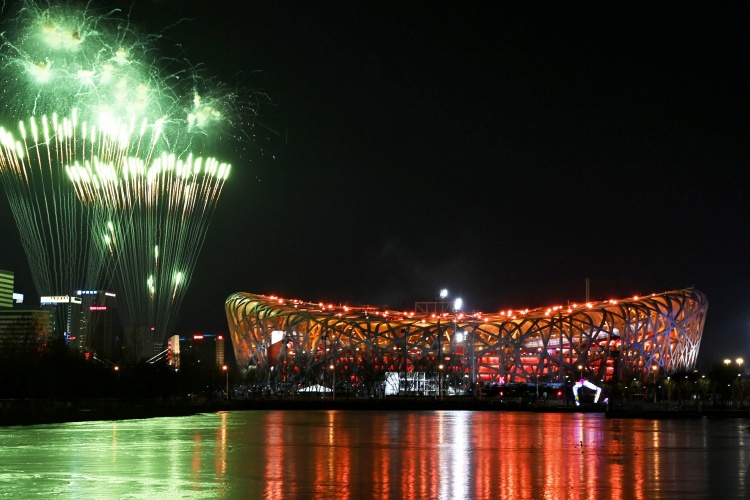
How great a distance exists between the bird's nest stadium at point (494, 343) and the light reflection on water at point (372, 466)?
83940 millimetres

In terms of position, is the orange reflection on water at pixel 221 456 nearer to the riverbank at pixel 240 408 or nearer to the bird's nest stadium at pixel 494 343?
the riverbank at pixel 240 408

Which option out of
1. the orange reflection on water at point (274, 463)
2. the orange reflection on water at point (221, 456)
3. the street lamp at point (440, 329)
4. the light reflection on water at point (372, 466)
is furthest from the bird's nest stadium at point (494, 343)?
the light reflection on water at point (372, 466)

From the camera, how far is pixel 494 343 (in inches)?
4978

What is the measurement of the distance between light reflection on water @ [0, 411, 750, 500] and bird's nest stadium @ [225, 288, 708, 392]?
83940 mm

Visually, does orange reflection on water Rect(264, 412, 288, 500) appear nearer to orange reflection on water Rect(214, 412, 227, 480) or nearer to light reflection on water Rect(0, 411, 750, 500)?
light reflection on water Rect(0, 411, 750, 500)

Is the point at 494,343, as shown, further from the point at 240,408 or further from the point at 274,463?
the point at 274,463

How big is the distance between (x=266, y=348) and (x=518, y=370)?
35.5 metres

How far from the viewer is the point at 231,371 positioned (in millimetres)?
140250

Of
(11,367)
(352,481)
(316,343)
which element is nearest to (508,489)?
(352,481)

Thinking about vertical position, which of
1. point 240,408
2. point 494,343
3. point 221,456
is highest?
point 494,343

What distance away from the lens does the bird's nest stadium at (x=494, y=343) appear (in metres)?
124

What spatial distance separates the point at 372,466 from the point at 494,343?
342 feet

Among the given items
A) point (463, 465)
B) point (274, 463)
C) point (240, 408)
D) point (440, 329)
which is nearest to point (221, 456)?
point (274, 463)

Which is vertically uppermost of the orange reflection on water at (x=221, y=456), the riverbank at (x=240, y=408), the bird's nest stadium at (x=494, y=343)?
the bird's nest stadium at (x=494, y=343)
